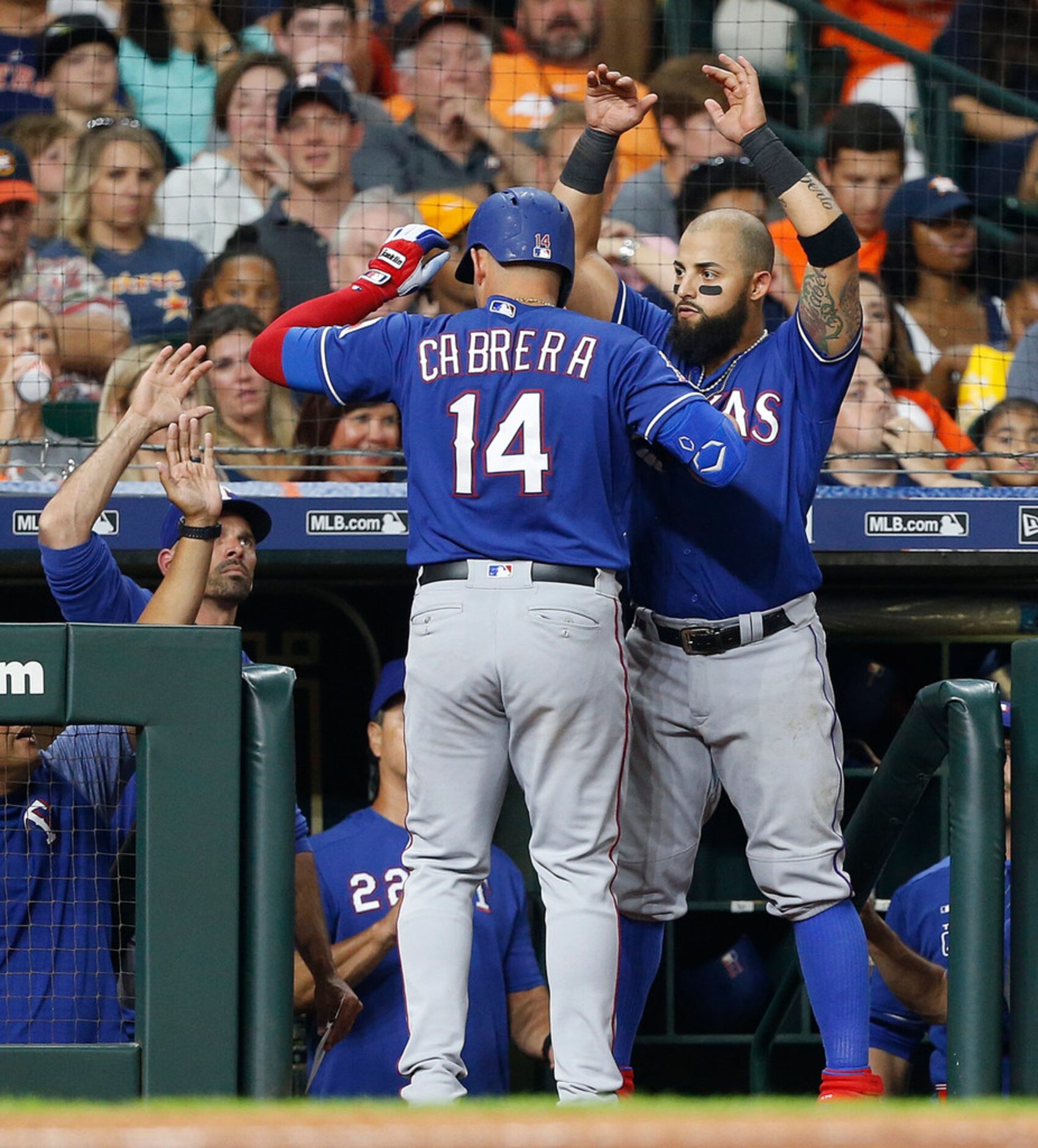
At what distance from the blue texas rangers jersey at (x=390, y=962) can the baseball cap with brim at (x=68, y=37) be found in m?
3.36

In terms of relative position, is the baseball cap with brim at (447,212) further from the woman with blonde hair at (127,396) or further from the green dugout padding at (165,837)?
the green dugout padding at (165,837)

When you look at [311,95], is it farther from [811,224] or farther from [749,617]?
[749,617]

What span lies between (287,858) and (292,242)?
3.71 meters

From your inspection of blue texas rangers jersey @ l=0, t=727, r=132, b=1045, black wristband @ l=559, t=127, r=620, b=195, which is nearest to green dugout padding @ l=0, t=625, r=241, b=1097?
blue texas rangers jersey @ l=0, t=727, r=132, b=1045

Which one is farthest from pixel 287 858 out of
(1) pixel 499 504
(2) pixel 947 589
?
(2) pixel 947 589

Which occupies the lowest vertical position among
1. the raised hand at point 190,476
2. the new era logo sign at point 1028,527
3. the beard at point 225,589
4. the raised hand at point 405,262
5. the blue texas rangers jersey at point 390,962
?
the blue texas rangers jersey at point 390,962

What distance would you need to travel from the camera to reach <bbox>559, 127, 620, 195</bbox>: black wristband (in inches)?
135

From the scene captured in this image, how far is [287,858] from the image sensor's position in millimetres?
2533

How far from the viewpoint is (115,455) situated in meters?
3.51

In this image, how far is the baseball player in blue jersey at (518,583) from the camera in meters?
2.78

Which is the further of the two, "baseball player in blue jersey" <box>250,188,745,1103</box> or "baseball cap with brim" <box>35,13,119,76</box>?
"baseball cap with brim" <box>35,13,119,76</box>

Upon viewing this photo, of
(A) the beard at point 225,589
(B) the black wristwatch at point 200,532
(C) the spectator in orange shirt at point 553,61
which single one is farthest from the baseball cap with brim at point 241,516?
(C) the spectator in orange shirt at point 553,61

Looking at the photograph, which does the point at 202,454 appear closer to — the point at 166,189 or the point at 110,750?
the point at 110,750

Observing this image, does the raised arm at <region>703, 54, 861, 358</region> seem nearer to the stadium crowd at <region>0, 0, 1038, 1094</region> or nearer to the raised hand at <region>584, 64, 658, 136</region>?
the raised hand at <region>584, 64, 658, 136</region>
